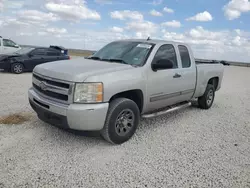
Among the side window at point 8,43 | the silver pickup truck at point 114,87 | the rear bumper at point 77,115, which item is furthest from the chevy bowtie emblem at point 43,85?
the side window at point 8,43

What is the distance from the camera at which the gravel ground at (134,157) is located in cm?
288

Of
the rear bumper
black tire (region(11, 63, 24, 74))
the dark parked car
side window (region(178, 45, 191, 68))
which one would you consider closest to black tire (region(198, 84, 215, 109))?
side window (region(178, 45, 191, 68))

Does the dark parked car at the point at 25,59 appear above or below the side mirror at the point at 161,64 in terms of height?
below

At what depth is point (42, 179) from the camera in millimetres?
2818

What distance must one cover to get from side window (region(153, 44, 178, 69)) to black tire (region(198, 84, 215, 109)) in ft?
6.34

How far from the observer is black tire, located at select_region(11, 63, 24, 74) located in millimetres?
11727

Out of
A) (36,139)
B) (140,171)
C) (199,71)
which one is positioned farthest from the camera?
(199,71)

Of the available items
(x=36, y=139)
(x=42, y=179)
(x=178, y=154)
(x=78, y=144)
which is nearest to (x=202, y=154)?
(x=178, y=154)

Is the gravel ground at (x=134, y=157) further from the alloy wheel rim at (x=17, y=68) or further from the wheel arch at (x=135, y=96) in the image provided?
the alloy wheel rim at (x=17, y=68)

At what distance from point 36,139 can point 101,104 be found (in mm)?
1461

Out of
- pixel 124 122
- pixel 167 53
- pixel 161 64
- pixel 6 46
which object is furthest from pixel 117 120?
pixel 6 46

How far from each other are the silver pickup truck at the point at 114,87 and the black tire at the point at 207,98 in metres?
1.24

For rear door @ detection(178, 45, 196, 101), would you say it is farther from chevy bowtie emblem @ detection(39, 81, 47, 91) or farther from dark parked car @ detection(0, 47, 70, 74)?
dark parked car @ detection(0, 47, 70, 74)

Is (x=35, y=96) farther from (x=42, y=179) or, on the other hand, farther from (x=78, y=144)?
(x=42, y=179)
